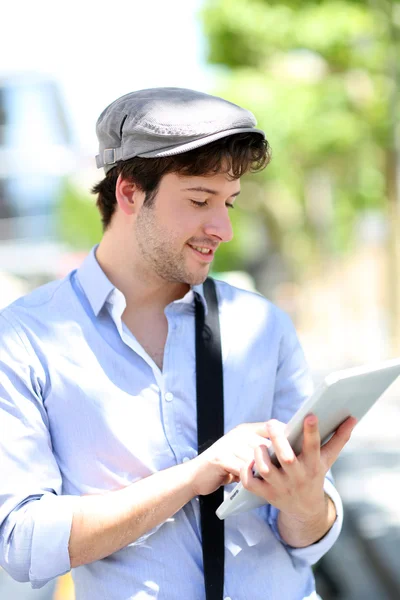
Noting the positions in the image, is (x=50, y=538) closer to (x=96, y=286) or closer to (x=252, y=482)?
(x=252, y=482)

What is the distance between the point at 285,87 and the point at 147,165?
1430cm

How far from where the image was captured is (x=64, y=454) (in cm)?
178

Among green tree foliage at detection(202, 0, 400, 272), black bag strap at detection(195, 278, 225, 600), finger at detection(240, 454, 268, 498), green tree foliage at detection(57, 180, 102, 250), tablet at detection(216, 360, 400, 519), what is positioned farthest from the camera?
green tree foliage at detection(57, 180, 102, 250)

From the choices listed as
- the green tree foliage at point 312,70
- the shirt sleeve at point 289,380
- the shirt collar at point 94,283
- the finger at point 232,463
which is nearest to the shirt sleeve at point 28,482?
the shirt collar at point 94,283

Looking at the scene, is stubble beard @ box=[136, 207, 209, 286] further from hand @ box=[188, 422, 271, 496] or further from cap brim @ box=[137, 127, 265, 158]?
hand @ box=[188, 422, 271, 496]

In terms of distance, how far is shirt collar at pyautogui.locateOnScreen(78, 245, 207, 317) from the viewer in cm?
192

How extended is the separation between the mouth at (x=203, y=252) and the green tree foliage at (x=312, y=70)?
1217 cm

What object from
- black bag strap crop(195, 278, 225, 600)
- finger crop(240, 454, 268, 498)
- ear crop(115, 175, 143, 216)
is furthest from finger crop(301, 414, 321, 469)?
ear crop(115, 175, 143, 216)

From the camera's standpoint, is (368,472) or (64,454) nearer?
(64,454)

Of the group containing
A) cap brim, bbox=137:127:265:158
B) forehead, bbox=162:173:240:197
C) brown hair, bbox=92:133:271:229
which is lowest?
forehead, bbox=162:173:240:197

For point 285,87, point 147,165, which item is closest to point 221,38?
point 285,87

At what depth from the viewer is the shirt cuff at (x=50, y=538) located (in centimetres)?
164

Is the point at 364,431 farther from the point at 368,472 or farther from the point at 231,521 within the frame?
the point at 231,521

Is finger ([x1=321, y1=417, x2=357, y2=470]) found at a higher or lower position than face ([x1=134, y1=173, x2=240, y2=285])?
lower
